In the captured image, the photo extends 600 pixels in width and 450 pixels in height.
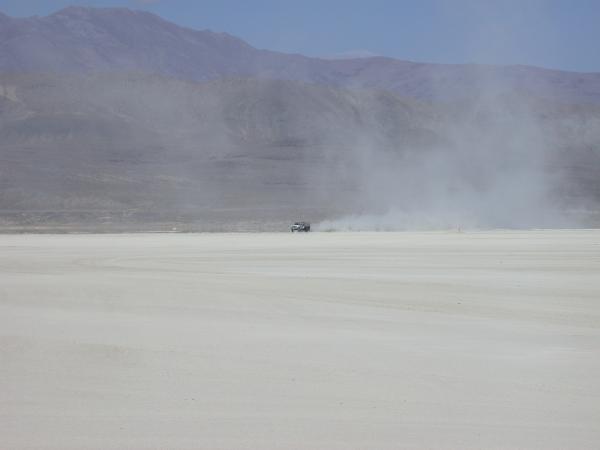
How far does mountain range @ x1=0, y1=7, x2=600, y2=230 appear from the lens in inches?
3622

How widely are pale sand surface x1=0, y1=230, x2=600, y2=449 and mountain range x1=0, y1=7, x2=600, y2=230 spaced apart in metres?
51.4

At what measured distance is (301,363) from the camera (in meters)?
9.38

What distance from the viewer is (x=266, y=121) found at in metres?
164

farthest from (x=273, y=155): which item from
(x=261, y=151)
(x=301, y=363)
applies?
(x=301, y=363)

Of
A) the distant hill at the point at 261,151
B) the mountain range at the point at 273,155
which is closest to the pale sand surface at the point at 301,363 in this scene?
the mountain range at the point at 273,155

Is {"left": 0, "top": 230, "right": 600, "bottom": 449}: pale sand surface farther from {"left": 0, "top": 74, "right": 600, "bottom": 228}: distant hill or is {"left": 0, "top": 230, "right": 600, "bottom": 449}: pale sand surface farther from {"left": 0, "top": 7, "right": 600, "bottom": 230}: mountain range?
{"left": 0, "top": 74, "right": 600, "bottom": 228}: distant hill

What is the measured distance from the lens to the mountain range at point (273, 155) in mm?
92000

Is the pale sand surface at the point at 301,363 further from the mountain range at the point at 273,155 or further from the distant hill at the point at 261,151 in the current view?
the distant hill at the point at 261,151

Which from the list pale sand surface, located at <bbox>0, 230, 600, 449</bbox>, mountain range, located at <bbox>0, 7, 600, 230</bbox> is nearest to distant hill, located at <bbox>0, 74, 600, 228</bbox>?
mountain range, located at <bbox>0, 7, 600, 230</bbox>

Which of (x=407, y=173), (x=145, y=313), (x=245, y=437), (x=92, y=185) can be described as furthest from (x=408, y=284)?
(x=407, y=173)

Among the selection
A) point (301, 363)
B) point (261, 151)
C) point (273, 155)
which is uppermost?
point (261, 151)

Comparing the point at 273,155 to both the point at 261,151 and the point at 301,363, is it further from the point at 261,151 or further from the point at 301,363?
the point at 301,363

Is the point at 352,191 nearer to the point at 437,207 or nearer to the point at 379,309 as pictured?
the point at 437,207

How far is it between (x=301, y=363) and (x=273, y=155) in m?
134
